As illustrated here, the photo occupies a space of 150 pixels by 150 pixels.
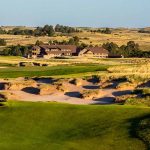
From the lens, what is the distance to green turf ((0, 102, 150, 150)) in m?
25.1

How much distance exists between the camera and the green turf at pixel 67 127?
25062mm

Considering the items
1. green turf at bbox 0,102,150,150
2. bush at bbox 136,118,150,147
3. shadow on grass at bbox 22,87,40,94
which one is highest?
bush at bbox 136,118,150,147

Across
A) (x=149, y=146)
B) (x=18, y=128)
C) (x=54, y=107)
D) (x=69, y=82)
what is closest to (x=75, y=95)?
(x=69, y=82)

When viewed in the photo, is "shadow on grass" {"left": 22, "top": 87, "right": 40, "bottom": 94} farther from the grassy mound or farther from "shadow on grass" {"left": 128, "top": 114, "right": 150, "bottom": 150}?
the grassy mound

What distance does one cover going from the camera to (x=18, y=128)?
1117 inches

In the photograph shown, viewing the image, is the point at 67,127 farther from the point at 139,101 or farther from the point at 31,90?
the point at 31,90

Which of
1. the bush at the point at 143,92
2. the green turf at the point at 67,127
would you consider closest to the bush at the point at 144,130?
the green turf at the point at 67,127

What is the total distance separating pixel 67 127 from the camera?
2880 cm

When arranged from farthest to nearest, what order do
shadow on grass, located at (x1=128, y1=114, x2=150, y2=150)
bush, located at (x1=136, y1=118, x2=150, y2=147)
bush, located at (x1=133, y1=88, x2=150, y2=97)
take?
bush, located at (x1=133, y1=88, x2=150, y2=97), bush, located at (x1=136, y1=118, x2=150, y2=147), shadow on grass, located at (x1=128, y1=114, x2=150, y2=150)

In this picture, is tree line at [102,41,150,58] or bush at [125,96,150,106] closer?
bush at [125,96,150,106]

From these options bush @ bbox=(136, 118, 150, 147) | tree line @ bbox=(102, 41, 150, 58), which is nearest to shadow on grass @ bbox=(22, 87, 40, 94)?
bush @ bbox=(136, 118, 150, 147)

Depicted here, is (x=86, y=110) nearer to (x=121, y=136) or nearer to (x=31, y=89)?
(x=121, y=136)

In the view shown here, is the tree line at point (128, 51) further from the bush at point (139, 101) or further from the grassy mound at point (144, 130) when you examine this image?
the grassy mound at point (144, 130)

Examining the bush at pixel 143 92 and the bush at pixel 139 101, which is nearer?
the bush at pixel 139 101
